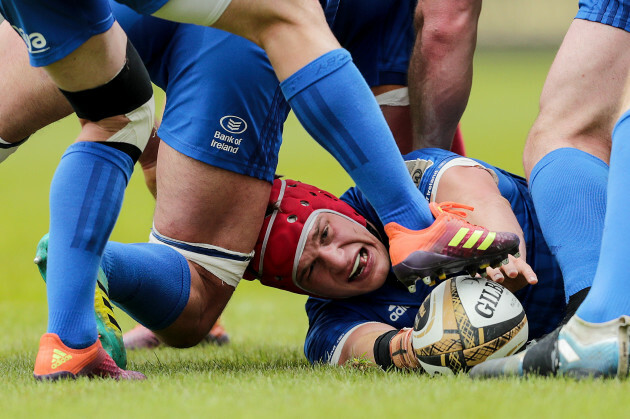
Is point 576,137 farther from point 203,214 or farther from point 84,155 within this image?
point 84,155

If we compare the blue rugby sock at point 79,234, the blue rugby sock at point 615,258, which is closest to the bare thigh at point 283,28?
the blue rugby sock at point 79,234

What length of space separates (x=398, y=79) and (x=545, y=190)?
1.48 metres

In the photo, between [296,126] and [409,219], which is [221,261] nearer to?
[409,219]

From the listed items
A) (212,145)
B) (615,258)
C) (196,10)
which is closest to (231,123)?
(212,145)

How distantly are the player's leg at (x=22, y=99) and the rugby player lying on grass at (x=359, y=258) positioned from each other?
1.84 feet

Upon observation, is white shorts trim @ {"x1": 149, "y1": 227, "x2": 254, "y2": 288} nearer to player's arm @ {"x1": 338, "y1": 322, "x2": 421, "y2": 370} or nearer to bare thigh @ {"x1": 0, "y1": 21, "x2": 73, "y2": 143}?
player's arm @ {"x1": 338, "y1": 322, "x2": 421, "y2": 370}

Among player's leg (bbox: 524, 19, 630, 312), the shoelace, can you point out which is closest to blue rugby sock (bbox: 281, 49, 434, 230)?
the shoelace

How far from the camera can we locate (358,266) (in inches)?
131

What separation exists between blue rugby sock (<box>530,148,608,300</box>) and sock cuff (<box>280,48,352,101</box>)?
92 centimetres

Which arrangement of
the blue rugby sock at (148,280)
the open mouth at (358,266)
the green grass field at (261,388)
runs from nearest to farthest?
the green grass field at (261,388) → the blue rugby sock at (148,280) → the open mouth at (358,266)

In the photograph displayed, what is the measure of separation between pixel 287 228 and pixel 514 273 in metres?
0.93

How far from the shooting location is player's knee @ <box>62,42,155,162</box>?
2.57 m

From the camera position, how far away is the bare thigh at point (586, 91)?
306cm

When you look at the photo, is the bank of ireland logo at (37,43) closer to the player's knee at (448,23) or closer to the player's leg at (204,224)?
the player's leg at (204,224)
